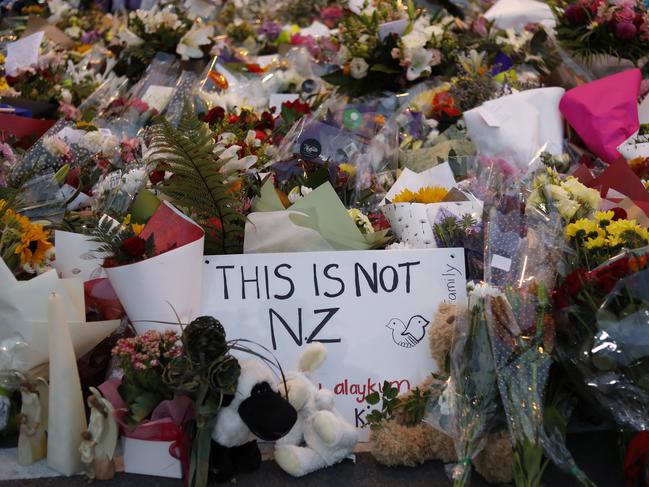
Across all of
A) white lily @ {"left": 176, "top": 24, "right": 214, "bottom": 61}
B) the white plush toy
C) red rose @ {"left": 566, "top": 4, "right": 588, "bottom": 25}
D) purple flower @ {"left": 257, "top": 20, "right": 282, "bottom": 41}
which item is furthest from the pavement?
purple flower @ {"left": 257, "top": 20, "right": 282, "bottom": 41}

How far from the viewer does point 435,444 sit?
1914 millimetres

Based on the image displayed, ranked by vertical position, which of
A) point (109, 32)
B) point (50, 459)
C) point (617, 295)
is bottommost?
point (109, 32)

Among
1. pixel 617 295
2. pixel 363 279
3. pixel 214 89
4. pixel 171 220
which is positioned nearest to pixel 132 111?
pixel 214 89

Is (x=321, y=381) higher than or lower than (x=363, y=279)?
lower

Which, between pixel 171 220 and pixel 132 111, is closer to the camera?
pixel 171 220

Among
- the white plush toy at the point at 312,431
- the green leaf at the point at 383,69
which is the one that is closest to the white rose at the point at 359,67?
the green leaf at the point at 383,69

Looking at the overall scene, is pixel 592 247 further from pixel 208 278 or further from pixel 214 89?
pixel 214 89

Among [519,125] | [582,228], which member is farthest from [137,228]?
[519,125]

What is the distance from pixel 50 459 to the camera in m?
1.91

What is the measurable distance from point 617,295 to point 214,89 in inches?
110

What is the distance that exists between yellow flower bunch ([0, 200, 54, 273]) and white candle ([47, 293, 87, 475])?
464 millimetres

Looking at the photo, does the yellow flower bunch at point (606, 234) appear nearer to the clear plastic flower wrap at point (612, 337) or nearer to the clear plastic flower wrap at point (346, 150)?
the clear plastic flower wrap at point (612, 337)

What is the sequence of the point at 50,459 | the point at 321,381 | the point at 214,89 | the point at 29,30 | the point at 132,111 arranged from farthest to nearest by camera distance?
1. the point at 29,30
2. the point at 214,89
3. the point at 132,111
4. the point at 321,381
5. the point at 50,459

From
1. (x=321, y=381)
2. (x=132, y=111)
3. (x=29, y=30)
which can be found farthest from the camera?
(x=29, y=30)
